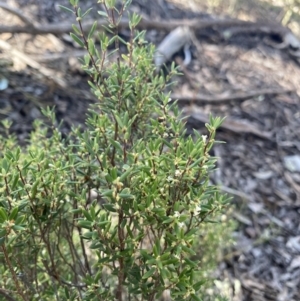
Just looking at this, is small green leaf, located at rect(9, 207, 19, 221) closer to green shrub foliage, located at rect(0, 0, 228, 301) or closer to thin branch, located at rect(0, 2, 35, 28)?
green shrub foliage, located at rect(0, 0, 228, 301)

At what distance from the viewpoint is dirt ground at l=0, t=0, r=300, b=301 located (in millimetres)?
3246

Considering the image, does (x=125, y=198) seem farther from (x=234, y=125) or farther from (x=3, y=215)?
(x=234, y=125)

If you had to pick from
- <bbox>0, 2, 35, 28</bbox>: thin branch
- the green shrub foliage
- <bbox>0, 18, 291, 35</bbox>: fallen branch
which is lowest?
<bbox>0, 18, 291, 35</bbox>: fallen branch

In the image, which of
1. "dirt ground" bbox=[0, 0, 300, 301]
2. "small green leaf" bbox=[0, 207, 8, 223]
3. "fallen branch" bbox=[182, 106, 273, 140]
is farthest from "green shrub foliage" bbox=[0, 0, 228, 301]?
"fallen branch" bbox=[182, 106, 273, 140]

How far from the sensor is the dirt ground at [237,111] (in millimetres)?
3246

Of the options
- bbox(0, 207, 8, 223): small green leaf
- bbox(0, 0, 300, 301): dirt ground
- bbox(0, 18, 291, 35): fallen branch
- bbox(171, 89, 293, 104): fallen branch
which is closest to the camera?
bbox(0, 207, 8, 223): small green leaf

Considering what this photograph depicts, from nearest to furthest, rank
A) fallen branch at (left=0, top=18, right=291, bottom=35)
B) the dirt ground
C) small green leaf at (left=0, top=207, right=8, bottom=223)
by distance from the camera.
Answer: small green leaf at (left=0, top=207, right=8, bottom=223) < the dirt ground < fallen branch at (left=0, top=18, right=291, bottom=35)

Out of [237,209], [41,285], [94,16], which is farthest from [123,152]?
[94,16]

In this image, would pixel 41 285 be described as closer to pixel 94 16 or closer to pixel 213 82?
pixel 213 82

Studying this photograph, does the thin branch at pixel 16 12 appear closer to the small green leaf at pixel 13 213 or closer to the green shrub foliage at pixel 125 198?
the green shrub foliage at pixel 125 198

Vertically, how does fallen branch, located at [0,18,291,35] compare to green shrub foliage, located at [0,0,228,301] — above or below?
below

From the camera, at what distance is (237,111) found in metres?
4.79

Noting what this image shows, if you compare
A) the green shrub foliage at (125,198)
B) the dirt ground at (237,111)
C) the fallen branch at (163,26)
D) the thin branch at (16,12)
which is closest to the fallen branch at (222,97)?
the dirt ground at (237,111)

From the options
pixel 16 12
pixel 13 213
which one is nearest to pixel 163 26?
pixel 16 12
